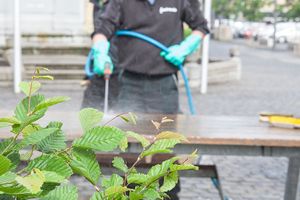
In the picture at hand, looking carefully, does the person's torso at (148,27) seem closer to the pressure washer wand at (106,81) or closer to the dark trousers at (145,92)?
the dark trousers at (145,92)

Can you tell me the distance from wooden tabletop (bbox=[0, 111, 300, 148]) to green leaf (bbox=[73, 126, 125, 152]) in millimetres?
1479

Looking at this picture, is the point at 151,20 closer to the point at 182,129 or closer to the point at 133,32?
the point at 133,32

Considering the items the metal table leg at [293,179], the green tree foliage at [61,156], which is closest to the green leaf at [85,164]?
the green tree foliage at [61,156]

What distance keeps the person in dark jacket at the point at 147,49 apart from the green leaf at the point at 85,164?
2816 mm

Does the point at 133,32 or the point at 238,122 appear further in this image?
the point at 133,32

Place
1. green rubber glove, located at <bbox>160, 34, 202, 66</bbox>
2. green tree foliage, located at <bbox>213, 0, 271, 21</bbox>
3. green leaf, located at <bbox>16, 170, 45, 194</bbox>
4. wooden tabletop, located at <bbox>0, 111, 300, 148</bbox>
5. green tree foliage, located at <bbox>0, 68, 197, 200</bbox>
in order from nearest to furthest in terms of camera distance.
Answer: green leaf, located at <bbox>16, 170, 45, 194</bbox> < green tree foliage, located at <bbox>0, 68, 197, 200</bbox> < wooden tabletop, located at <bbox>0, 111, 300, 148</bbox> < green rubber glove, located at <bbox>160, 34, 202, 66</bbox> < green tree foliage, located at <bbox>213, 0, 271, 21</bbox>

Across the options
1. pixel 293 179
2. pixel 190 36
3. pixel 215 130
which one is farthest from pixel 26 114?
pixel 190 36

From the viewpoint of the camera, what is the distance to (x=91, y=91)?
14.2 feet

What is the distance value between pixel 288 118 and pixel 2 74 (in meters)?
10.6

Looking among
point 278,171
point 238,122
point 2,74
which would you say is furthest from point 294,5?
point 238,122

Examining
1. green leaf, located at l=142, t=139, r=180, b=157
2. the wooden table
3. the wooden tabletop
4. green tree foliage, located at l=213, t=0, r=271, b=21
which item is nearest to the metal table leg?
the wooden tabletop

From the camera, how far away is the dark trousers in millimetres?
4246

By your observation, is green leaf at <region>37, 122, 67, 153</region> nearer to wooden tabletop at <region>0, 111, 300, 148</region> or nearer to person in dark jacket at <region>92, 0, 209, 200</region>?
wooden tabletop at <region>0, 111, 300, 148</region>

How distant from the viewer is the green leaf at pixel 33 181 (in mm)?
1071
